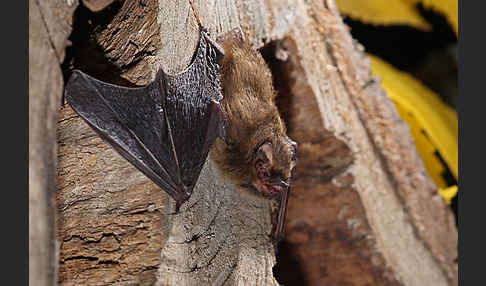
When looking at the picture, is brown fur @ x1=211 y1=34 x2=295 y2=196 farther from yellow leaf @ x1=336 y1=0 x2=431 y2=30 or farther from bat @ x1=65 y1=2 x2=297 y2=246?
yellow leaf @ x1=336 y1=0 x2=431 y2=30

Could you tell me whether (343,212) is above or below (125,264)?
below

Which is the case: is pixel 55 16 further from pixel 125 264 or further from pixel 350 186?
pixel 350 186

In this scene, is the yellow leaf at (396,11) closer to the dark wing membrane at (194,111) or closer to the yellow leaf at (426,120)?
the yellow leaf at (426,120)

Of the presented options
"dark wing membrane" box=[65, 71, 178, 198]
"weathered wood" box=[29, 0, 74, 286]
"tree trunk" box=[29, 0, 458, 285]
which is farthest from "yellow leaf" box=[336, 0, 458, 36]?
"weathered wood" box=[29, 0, 74, 286]

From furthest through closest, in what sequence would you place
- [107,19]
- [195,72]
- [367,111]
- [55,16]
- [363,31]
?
[363,31] → [367,111] → [195,72] → [107,19] → [55,16]

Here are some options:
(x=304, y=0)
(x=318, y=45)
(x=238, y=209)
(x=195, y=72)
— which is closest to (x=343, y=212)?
(x=318, y=45)

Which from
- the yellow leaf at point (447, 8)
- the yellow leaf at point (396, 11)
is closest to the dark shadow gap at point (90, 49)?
the yellow leaf at point (396, 11)

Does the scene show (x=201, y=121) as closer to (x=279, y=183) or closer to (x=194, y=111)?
(x=194, y=111)
